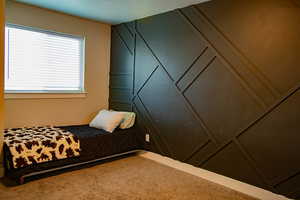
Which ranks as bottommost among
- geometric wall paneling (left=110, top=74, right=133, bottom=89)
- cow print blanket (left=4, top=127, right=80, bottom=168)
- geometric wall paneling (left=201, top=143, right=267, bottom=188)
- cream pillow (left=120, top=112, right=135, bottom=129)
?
geometric wall paneling (left=201, top=143, right=267, bottom=188)

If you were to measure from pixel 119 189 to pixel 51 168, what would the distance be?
901 mm

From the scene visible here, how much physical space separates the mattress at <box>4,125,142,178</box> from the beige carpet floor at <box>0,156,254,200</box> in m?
0.15

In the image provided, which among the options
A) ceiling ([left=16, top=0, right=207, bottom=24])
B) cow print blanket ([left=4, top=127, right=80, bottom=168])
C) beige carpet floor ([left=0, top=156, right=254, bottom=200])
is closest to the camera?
beige carpet floor ([left=0, top=156, right=254, bottom=200])

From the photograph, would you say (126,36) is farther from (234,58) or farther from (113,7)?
(234,58)

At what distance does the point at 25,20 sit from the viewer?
3104mm

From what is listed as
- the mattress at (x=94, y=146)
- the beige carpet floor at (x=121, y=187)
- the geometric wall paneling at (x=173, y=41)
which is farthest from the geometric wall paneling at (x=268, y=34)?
the mattress at (x=94, y=146)

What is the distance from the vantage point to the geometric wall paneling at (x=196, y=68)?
2.72 meters

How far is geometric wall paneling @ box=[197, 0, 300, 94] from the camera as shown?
2104 mm

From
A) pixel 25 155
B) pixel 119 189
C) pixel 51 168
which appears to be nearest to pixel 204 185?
pixel 119 189

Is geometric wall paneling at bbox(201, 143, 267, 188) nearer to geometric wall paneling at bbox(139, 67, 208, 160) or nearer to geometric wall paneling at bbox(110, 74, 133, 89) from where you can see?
geometric wall paneling at bbox(139, 67, 208, 160)

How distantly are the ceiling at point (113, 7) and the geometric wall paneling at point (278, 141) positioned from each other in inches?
64.0

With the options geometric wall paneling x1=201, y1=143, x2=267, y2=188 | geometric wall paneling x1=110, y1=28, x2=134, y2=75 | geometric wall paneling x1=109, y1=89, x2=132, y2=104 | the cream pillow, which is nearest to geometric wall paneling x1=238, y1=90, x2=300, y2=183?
geometric wall paneling x1=201, y1=143, x2=267, y2=188

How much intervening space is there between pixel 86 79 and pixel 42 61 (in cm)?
76

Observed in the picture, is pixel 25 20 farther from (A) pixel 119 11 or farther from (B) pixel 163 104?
(B) pixel 163 104
